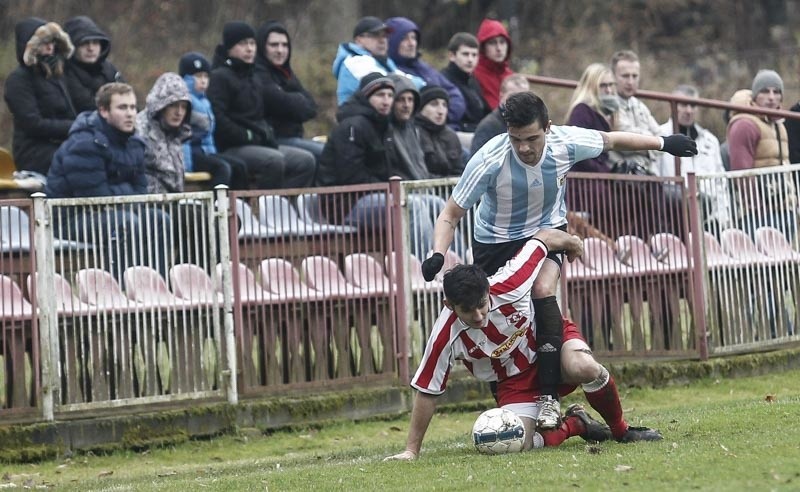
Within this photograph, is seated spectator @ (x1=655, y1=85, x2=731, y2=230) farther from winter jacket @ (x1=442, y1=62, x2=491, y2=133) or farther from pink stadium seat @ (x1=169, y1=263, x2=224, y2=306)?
pink stadium seat @ (x1=169, y1=263, x2=224, y2=306)

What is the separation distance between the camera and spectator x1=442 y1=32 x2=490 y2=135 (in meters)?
16.3

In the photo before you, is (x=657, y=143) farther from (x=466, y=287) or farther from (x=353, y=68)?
(x=353, y=68)

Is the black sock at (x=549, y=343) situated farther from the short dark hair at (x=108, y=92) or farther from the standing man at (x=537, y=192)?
the short dark hair at (x=108, y=92)

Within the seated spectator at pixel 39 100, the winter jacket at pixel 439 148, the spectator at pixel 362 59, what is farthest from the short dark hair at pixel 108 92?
the winter jacket at pixel 439 148

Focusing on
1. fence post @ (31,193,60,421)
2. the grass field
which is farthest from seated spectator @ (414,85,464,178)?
fence post @ (31,193,60,421)

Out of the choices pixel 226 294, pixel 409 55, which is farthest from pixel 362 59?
pixel 226 294

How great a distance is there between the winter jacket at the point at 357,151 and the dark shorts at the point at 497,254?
140 inches

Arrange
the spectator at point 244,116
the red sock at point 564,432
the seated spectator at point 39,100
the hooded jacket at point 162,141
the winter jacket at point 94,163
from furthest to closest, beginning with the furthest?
the spectator at point 244,116 → the seated spectator at point 39,100 → the hooded jacket at point 162,141 → the winter jacket at point 94,163 → the red sock at point 564,432

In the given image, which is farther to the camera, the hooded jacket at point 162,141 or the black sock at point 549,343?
the hooded jacket at point 162,141

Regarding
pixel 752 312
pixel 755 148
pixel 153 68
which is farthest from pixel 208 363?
pixel 153 68

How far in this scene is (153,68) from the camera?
1085 inches

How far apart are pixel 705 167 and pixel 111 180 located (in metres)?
6.19

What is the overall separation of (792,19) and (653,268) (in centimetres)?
2016

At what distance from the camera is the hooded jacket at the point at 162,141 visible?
13.6 metres
